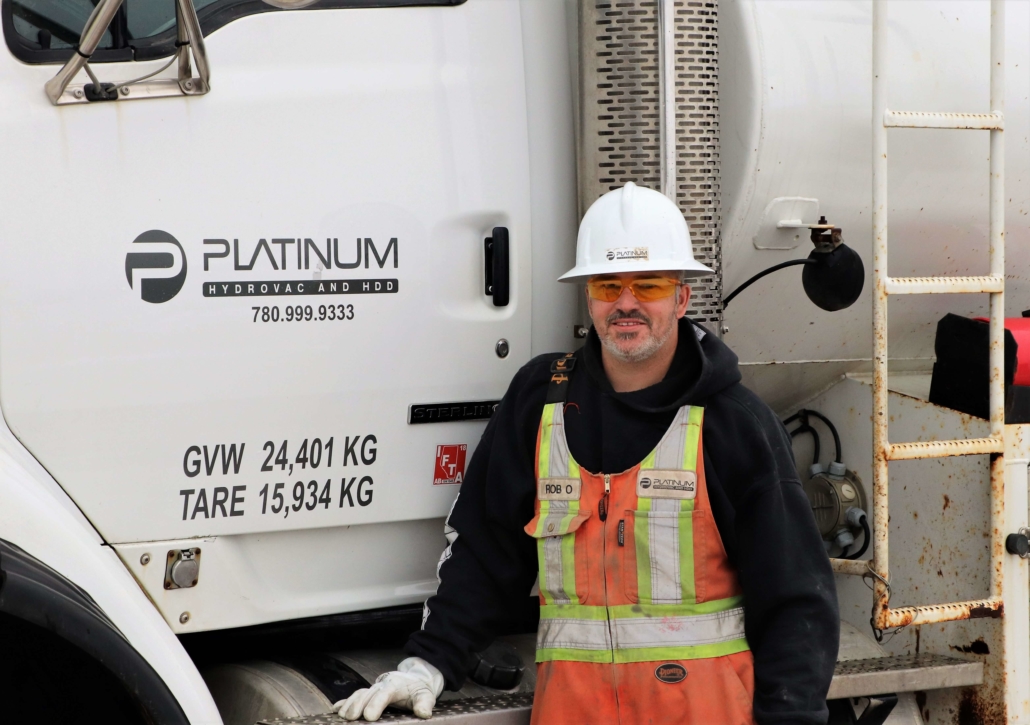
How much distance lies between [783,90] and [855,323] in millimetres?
654

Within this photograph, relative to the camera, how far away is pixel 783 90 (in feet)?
8.20

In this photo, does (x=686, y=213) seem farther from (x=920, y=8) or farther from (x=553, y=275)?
(x=920, y=8)

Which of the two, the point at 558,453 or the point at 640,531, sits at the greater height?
the point at 558,453

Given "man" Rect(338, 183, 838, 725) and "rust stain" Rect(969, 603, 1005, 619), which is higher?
"man" Rect(338, 183, 838, 725)

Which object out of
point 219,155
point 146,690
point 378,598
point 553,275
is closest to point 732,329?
point 553,275

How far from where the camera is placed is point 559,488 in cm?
220

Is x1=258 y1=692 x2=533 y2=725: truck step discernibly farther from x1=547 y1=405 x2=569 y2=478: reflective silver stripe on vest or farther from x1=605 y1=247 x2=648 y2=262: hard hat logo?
x1=605 y1=247 x2=648 y2=262: hard hat logo

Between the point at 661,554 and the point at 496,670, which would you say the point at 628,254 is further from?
the point at 496,670

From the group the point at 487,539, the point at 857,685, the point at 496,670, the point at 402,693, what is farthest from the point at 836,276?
the point at 402,693

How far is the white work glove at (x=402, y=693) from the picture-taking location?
82.8 inches

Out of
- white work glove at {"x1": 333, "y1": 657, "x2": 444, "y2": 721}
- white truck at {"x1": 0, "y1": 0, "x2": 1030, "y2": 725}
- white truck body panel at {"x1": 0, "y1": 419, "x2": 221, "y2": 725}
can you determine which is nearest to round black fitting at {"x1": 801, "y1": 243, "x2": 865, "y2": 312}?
white truck at {"x1": 0, "y1": 0, "x2": 1030, "y2": 725}

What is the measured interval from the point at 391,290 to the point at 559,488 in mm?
522

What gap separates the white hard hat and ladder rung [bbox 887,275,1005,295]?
476mm

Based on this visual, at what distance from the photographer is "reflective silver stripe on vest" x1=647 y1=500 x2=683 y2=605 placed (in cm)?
212
